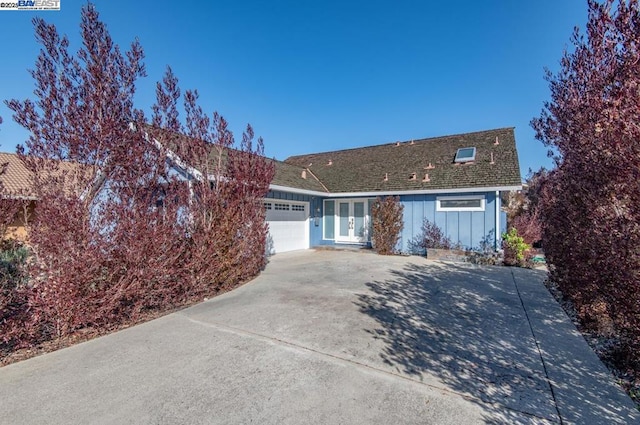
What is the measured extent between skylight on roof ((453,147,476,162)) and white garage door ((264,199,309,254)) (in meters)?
7.30

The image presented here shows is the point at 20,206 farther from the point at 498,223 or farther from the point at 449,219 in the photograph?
the point at 498,223

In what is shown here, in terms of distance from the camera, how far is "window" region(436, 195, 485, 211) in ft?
38.2

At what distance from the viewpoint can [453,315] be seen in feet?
17.5

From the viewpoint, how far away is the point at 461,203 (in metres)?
12.0

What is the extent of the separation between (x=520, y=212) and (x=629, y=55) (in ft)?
52.5

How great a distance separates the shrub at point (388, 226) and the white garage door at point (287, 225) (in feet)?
11.7

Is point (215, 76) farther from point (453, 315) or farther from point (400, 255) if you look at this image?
point (453, 315)

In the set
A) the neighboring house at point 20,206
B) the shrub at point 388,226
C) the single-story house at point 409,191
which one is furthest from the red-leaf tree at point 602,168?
the shrub at point 388,226

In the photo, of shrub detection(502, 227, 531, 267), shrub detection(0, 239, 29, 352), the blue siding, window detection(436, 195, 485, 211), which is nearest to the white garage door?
the blue siding

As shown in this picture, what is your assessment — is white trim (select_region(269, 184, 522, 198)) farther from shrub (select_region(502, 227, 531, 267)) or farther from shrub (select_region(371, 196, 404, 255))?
shrub (select_region(502, 227, 531, 267))

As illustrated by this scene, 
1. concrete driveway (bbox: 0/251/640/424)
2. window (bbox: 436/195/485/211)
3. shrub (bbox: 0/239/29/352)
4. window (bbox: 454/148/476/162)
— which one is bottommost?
concrete driveway (bbox: 0/251/640/424)

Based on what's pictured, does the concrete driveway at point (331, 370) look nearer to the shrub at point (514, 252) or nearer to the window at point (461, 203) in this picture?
the shrub at point (514, 252)

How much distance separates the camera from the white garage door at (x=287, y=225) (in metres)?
12.7

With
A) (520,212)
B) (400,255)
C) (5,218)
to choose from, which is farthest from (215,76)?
(520,212)
